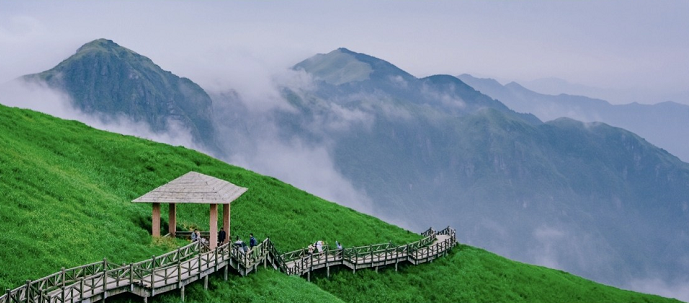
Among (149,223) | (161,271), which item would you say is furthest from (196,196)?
(161,271)

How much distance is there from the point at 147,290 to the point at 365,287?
95.7 ft

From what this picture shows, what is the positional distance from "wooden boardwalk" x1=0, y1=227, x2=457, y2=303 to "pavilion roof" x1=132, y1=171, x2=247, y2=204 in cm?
393

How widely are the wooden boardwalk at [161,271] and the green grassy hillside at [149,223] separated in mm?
981

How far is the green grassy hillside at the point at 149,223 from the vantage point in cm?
4634

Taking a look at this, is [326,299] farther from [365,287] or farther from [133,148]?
[133,148]

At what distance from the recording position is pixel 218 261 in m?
44.0

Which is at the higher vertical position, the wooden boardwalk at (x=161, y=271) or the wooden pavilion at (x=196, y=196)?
the wooden pavilion at (x=196, y=196)

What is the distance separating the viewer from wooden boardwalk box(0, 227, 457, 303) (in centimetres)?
3441

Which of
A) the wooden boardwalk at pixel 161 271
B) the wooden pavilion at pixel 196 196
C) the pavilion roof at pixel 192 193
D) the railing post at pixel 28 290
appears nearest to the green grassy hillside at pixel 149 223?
the wooden boardwalk at pixel 161 271

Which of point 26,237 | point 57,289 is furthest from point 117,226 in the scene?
point 57,289

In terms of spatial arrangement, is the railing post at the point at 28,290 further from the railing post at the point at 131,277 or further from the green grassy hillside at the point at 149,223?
the green grassy hillside at the point at 149,223

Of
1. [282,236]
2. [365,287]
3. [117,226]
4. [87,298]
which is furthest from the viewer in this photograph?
[282,236]

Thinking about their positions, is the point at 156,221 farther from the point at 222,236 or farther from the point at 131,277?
the point at 131,277

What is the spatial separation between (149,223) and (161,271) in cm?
2042
